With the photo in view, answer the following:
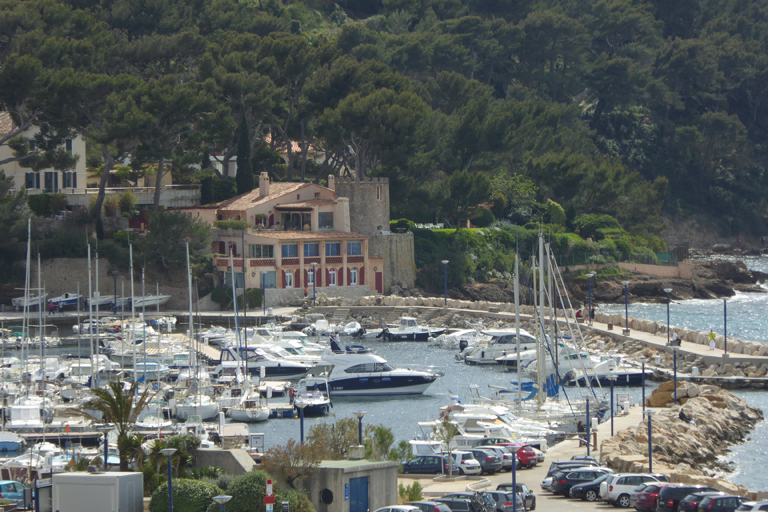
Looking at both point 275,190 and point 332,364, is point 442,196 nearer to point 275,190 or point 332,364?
point 275,190

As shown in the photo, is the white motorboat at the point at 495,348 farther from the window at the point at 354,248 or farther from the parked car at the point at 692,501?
the parked car at the point at 692,501

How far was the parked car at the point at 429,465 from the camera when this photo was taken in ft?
112

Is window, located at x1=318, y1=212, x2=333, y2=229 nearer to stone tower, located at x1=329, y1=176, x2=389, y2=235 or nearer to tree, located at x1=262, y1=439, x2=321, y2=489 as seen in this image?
stone tower, located at x1=329, y1=176, x2=389, y2=235

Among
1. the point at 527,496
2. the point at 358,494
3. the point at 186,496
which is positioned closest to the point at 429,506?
the point at 358,494

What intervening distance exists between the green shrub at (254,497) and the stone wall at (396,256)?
55.3m

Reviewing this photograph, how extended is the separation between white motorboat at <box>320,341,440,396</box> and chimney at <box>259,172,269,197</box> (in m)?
30.3

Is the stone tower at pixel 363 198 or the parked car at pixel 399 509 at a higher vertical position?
the stone tower at pixel 363 198

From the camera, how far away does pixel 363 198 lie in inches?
3162

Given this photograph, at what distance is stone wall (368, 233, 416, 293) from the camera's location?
263ft

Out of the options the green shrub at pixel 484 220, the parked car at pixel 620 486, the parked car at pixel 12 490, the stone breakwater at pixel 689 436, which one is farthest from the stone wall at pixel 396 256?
the parked car at pixel 12 490

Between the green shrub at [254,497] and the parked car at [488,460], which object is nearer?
the green shrub at [254,497]

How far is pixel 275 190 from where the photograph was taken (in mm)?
80875

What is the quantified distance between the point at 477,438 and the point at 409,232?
45488 millimetres

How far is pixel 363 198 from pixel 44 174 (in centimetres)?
2075
